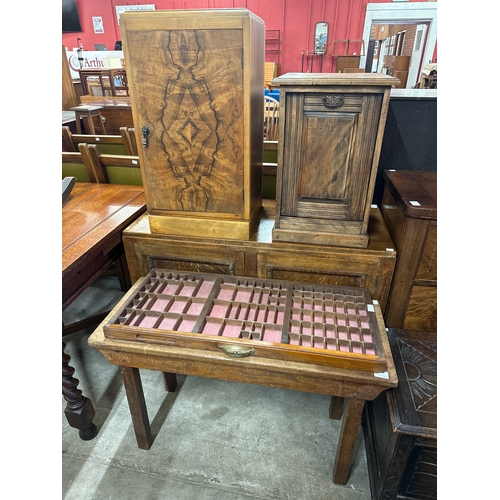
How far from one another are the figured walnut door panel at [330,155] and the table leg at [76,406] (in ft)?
3.89

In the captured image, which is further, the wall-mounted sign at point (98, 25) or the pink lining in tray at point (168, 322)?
the wall-mounted sign at point (98, 25)

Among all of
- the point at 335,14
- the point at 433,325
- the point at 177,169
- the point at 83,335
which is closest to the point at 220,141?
the point at 177,169

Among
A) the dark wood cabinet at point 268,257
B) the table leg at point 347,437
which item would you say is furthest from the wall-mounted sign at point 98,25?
the table leg at point 347,437

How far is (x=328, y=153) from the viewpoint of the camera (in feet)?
4.10

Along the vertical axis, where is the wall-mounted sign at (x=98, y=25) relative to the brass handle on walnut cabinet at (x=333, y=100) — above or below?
above

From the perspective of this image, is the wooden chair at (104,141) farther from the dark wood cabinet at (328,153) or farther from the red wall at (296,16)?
the red wall at (296,16)

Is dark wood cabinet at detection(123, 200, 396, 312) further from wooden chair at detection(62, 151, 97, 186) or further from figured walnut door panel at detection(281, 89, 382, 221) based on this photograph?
wooden chair at detection(62, 151, 97, 186)

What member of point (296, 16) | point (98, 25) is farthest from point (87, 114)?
point (98, 25)

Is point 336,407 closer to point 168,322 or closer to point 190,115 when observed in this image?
point 168,322

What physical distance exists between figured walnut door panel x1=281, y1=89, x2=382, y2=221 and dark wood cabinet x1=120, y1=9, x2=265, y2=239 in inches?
7.2

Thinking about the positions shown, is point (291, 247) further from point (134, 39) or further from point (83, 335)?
point (83, 335)

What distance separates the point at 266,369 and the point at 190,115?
3.09 feet

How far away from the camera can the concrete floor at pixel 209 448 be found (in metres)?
1.40

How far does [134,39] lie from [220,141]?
0.44m
